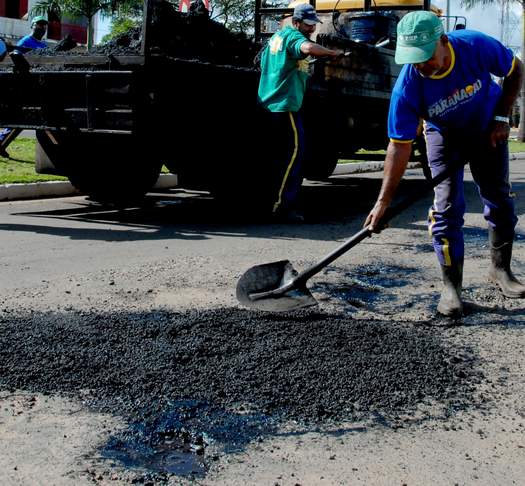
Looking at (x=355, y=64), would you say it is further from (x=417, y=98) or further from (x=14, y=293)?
(x=14, y=293)

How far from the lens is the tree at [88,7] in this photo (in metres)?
19.6

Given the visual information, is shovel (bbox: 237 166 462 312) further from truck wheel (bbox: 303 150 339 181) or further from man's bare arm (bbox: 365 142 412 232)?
truck wheel (bbox: 303 150 339 181)

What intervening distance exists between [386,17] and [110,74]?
4.37 metres

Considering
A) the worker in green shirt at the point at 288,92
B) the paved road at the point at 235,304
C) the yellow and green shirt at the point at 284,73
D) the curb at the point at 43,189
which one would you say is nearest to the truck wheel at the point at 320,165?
the paved road at the point at 235,304

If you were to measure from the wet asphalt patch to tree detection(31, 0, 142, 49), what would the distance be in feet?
54.0

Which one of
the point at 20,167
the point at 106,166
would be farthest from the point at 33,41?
the point at 106,166

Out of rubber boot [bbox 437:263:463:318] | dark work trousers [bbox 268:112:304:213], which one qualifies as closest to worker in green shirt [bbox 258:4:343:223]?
dark work trousers [bbox 268:112:304:213]

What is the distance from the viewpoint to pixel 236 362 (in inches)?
137

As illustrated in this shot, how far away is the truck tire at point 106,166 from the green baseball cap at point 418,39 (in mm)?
4186

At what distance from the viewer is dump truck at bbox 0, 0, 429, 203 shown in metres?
6.66

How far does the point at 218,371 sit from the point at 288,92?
4297mm

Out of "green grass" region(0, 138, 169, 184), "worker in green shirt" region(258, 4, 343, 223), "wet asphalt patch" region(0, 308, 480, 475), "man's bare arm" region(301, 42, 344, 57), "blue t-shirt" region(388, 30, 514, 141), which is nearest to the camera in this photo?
"wet asphalt patch" region(0, 308, 480, 475)

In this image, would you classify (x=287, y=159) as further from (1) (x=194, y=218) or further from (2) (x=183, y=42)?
(2) (x=183, y=42)

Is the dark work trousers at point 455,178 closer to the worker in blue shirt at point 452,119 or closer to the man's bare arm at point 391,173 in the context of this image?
the worker in blue shirt at point 452,119
